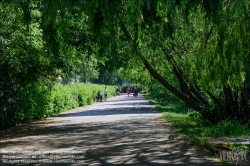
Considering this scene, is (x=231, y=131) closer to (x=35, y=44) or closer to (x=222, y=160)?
(x=222, y=160)

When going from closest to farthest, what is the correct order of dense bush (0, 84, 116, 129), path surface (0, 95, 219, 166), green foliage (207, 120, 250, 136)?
path surface (0, 95, 219, 166), green foliage (207, 120, 250, 136), dense bush (0, 84, 116, 129)

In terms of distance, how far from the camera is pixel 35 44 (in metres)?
12.0

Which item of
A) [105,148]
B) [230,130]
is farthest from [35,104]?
[230,130]

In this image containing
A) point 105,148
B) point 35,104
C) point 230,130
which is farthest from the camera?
point 35,104

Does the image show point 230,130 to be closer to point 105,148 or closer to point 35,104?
point 105,148

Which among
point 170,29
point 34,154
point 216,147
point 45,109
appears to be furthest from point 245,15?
point 45,109

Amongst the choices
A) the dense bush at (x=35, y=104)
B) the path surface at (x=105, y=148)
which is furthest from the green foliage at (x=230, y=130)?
the dense bush at (x=35, y=104)

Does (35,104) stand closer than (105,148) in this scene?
No

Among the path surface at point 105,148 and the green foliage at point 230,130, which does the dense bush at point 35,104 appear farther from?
the green foliage at point 230,130

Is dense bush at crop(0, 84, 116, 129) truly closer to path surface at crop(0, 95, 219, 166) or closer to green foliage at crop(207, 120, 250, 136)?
path surface at crop(0, 95, 219, 166)

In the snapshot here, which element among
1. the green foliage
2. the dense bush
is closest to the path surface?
the green foliage

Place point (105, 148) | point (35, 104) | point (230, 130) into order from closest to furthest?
point (105, 148) < point (230, 130) < point (35, 104)

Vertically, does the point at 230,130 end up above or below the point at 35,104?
below

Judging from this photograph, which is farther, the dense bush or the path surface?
the dense bush
